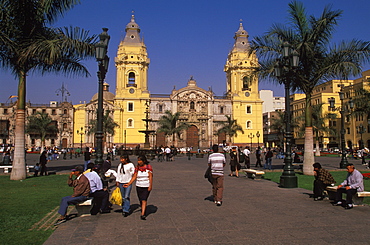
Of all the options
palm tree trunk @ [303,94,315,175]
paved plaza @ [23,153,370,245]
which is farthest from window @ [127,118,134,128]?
paved plaza @ [23,153,370,245]

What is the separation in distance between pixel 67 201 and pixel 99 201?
2.58 feet

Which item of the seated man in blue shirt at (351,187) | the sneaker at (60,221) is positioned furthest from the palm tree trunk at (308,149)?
the sneaker at (60,221)

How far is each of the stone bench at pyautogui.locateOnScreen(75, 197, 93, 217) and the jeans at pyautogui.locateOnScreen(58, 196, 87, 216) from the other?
0.08m

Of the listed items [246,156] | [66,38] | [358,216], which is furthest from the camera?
[246,156]

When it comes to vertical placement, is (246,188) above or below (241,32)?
below

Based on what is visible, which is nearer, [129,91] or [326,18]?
[326,18]

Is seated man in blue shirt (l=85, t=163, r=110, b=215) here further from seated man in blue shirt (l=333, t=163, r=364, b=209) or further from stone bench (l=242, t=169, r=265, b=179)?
stone bench (l=242, t=169, r=265, b=179)

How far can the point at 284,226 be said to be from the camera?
6.39 metres

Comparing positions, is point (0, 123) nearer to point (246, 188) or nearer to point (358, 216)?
point (246, 188)

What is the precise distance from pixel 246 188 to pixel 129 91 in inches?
2124

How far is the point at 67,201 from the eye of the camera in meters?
6.93

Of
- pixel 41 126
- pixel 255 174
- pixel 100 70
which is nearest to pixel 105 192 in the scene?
pixel 100 70

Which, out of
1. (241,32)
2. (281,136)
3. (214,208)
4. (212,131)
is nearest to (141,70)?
(212,131)

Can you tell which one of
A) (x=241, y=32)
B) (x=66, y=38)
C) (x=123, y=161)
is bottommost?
(x=123, y=161)
